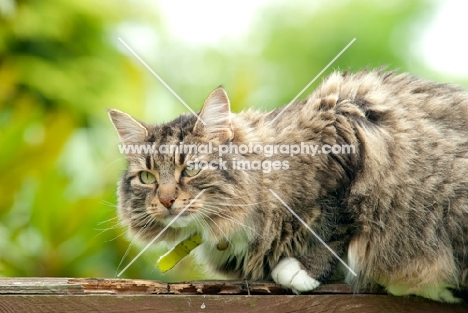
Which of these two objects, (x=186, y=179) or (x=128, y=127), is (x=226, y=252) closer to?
(x=186, y=179)

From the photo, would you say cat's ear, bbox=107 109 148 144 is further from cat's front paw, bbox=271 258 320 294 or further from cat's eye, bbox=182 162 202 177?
cat's front paw, bbox=271 258 320 294

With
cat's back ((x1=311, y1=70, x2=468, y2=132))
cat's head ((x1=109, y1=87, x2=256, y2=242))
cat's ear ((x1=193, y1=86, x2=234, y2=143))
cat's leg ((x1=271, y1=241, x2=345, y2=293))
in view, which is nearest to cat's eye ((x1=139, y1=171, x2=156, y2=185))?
cat's head ((x1=109, y1=87, x2=256, y2=242))

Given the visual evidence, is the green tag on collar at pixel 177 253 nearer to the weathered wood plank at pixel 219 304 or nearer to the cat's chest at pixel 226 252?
the cat's chest at pixel 226 252

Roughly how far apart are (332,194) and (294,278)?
36 cm

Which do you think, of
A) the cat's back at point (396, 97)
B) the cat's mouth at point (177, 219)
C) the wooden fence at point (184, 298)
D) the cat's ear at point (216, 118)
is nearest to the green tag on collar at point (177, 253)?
the cat's mouth at point (177, 219)

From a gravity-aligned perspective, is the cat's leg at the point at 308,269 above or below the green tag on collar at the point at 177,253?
below

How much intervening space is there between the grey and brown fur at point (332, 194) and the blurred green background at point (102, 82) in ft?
1.10

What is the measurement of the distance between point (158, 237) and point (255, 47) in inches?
208

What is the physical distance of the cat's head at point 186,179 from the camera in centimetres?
258

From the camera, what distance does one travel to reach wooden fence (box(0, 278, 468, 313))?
2.26 metres

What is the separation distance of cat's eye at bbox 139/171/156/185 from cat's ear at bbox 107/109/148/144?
5.4 inches

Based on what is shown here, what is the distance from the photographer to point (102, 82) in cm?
586

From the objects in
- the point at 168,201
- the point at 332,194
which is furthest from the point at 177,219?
the point at 332,194

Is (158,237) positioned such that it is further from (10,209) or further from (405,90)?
(10,209)
